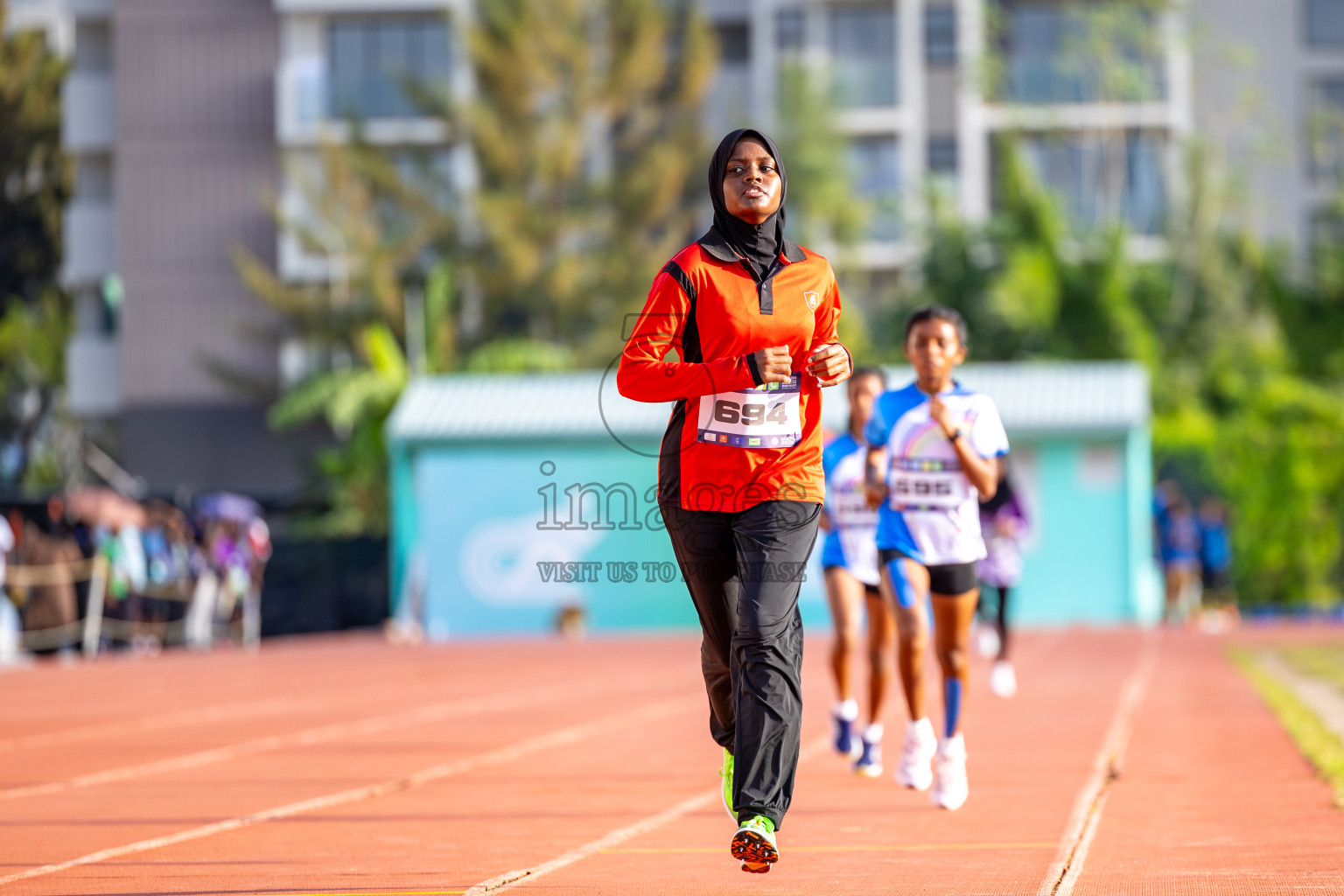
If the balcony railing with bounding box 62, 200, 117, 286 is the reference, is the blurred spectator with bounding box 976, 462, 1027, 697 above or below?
below

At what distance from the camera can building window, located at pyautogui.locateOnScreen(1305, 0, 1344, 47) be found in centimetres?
5284

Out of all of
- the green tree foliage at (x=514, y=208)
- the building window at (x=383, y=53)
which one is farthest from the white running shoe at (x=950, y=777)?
the building window at (x=383, y=53)

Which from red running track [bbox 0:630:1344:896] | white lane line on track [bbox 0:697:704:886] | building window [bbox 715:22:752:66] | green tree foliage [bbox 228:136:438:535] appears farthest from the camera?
building window [bbox 715:22:752:66]

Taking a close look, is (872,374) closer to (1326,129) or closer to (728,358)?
(728,358)

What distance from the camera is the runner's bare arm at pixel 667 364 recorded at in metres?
5.51

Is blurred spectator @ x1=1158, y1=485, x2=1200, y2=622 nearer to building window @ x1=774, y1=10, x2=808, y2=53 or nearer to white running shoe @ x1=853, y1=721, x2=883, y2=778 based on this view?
white running shoe @ x1=853, y1=721, x2=883, y2=778

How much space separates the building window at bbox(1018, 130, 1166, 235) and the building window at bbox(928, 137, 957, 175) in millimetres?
1730

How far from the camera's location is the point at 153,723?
545 inches

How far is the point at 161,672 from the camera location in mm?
20859

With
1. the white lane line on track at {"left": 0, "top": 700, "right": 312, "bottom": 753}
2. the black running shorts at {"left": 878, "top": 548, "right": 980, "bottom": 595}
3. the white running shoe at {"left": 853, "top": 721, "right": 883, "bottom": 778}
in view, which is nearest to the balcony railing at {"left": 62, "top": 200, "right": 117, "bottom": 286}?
the white lane line on track at {"left": 0, "top": 700, "right": 312, "bottom": 753}

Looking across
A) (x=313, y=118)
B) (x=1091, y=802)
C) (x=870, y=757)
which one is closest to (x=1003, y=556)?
(x=870, y=757)

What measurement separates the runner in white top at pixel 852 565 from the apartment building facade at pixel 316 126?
3692 cm

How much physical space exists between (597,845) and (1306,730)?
573cm

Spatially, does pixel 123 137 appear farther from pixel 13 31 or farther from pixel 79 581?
pixel 79 581
